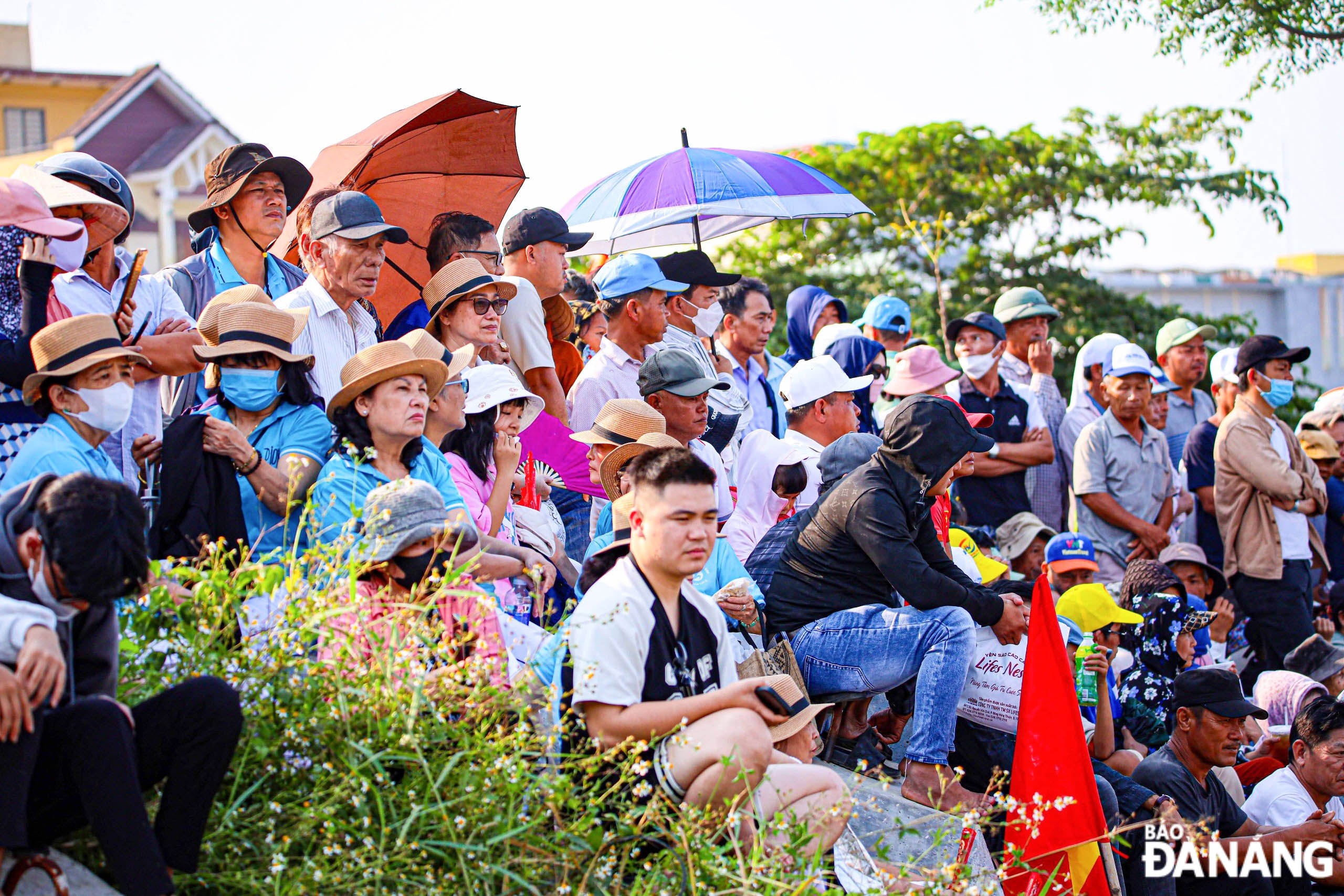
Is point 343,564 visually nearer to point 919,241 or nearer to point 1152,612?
point 1152,612

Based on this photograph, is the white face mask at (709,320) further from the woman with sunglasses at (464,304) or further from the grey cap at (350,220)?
the grey cap at (350,220)

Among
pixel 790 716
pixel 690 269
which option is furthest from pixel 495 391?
pixel 690 269

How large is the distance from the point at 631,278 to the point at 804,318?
118 inches

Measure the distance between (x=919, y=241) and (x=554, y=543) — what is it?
11.5 metres

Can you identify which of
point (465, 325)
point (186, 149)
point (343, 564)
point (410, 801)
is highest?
point (186, 149)

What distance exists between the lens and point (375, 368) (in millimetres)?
4949

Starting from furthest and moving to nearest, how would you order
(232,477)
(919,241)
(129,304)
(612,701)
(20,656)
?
(919,241) < (129,304) < (232,477) < (612,701) < (20,656)

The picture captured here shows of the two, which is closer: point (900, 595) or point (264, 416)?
point (264, 416)

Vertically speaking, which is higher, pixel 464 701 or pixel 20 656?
pixel 20 656

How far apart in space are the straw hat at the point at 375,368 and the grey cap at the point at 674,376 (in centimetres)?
148

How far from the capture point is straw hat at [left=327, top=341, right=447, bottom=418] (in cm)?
495

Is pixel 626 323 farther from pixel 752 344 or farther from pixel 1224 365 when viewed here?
pixel 1224 365

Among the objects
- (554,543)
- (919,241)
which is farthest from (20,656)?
(919,241)

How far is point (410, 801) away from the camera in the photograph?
11.9ft
